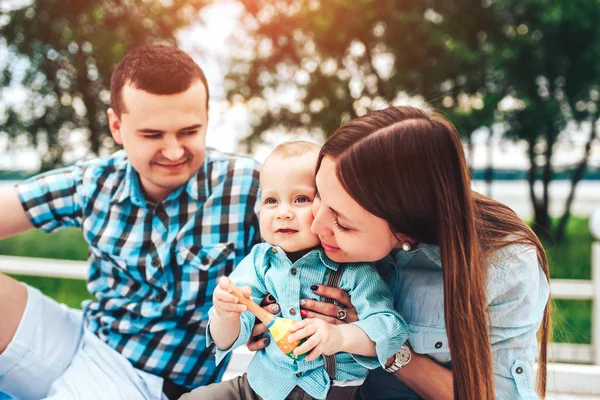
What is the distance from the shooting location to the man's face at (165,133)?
191 centimetres

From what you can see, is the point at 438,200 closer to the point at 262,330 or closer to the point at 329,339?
the point at 329,339

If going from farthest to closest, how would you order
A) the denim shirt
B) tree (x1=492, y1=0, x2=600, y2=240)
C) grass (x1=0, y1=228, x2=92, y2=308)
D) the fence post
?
tree (x1=492, y1=0, x2=600, y2=240)
grass (x1=0, y1=228, x2=92, y2=308)
the fence post
the denim shirt

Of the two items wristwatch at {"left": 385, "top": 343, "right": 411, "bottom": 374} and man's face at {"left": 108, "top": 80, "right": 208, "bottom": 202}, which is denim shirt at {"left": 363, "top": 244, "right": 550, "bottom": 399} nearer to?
wristwatch at {"left": 385, "top": 343, "right": 411, "bottom": 374}

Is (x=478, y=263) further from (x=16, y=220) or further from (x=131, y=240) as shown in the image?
(x=16, y=220)

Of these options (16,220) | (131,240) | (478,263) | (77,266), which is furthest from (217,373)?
(77,266)

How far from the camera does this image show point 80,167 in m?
2.21

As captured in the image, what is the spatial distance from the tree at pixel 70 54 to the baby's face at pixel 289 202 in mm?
7456

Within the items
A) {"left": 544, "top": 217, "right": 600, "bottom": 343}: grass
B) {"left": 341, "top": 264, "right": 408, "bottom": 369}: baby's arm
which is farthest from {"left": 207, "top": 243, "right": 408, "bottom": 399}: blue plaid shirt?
{"left": 544, "top": 217, "right": 600, "bottom": 343}: grass

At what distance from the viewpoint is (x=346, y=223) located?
145cm

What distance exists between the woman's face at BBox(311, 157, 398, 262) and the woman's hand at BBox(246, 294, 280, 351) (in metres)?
0.25

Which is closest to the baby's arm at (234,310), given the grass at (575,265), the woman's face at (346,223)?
the woman's face at (346,223)

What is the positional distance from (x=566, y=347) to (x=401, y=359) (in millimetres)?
3328

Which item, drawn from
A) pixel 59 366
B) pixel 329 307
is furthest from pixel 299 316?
pixel 59 366

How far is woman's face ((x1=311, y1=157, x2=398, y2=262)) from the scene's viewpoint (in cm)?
143
